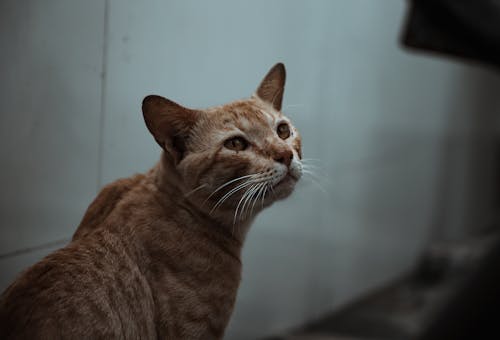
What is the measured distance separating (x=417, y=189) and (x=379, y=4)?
1419mm

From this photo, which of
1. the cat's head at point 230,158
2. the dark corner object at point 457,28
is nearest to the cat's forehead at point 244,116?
the cat's head at point 230,158

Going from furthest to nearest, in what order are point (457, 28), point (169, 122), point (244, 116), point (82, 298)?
point (244, 116) → point (169, 122) → point (82, 298) → point (457, 28)

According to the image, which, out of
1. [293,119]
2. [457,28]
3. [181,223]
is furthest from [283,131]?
[293,119]

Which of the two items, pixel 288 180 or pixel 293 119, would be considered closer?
pixel 288 180

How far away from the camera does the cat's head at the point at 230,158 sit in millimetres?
1444

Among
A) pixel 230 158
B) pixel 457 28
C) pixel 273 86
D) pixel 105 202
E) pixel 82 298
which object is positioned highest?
pixel 457 28

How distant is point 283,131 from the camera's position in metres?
1.54

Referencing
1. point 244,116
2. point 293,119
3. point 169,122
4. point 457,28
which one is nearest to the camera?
point 457,28

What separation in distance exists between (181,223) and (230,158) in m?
0.18

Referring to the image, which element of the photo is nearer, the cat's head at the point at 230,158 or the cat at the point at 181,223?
the cat at the point at 181,223

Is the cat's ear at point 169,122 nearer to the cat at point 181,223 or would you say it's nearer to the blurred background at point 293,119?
the cat at point 181,223

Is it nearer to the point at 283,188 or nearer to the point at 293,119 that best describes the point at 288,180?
the point at 283,188

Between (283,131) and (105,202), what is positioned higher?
(283,131)

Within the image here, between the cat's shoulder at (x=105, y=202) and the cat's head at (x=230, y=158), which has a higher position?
the cat's head at (x=230, y=158)
